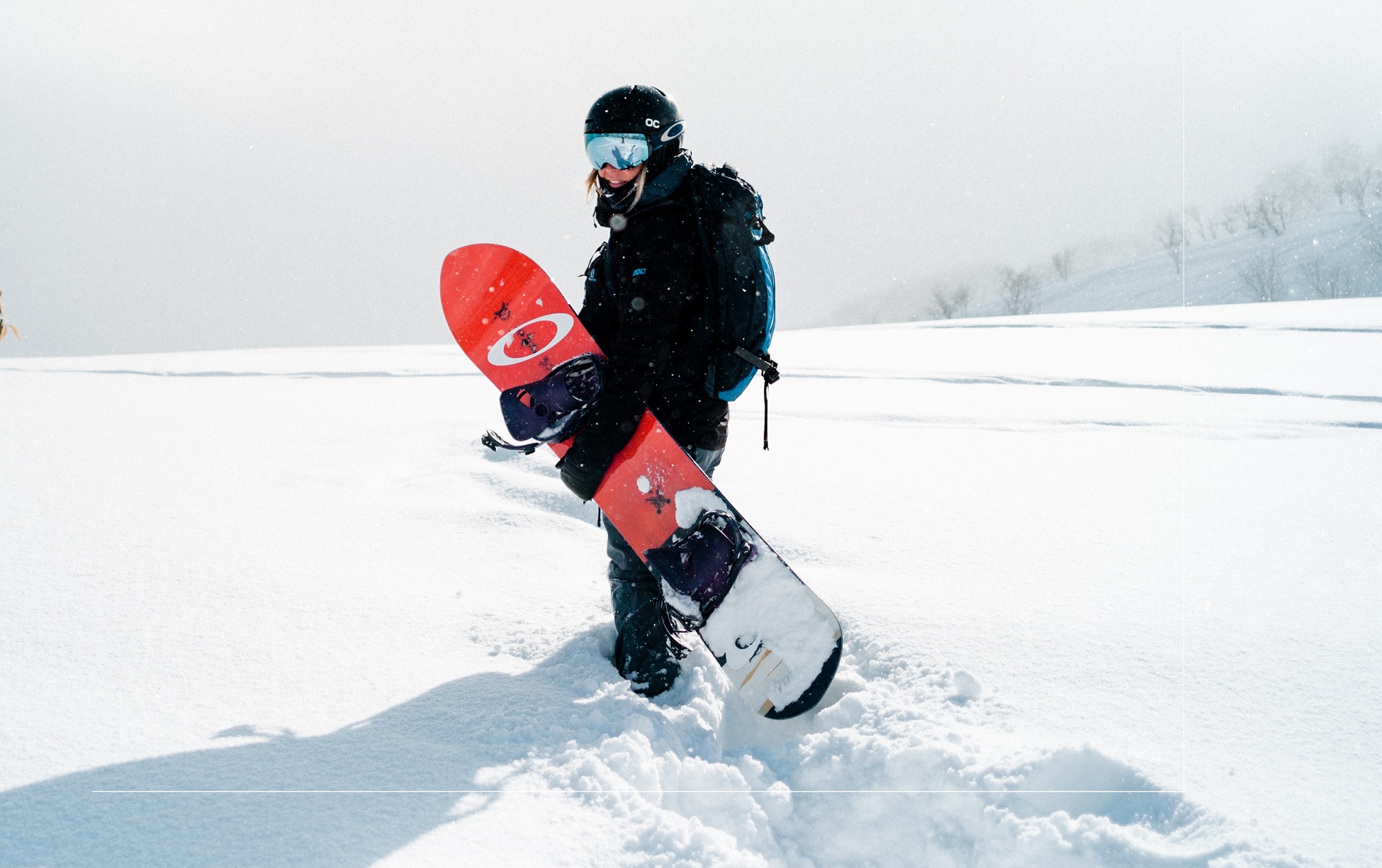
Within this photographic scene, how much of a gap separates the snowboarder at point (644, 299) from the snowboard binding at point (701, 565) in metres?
0.15

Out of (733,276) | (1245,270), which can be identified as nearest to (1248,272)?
(1245,270)

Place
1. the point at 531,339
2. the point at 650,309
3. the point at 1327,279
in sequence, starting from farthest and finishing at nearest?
1. the point at 1327,279
2. the point at 531,339
3. the point at 650,309

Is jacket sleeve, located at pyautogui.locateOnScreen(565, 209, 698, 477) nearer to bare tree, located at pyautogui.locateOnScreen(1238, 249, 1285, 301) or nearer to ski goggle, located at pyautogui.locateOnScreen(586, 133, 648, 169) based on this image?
ski goggle, located at pyautogui.locateOnScreen(586, 133, 648, 169)

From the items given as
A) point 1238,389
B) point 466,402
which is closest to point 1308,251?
point 1238,389

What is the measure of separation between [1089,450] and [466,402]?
4.71 m

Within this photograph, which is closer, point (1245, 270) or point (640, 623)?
point (640, 623)

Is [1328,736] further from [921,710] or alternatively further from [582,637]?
[582,637]

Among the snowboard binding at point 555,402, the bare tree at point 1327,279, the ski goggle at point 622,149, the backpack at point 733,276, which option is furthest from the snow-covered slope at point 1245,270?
the snowboard binding at point 555,402

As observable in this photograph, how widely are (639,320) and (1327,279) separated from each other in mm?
70584

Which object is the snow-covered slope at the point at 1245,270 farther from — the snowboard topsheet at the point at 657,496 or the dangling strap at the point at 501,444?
the dangling strap at the point at 501,444

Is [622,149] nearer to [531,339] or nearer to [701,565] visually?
[531,339]

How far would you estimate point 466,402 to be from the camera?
6.64 metres

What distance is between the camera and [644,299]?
2240mm

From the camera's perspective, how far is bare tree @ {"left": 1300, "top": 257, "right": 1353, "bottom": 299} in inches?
2162
